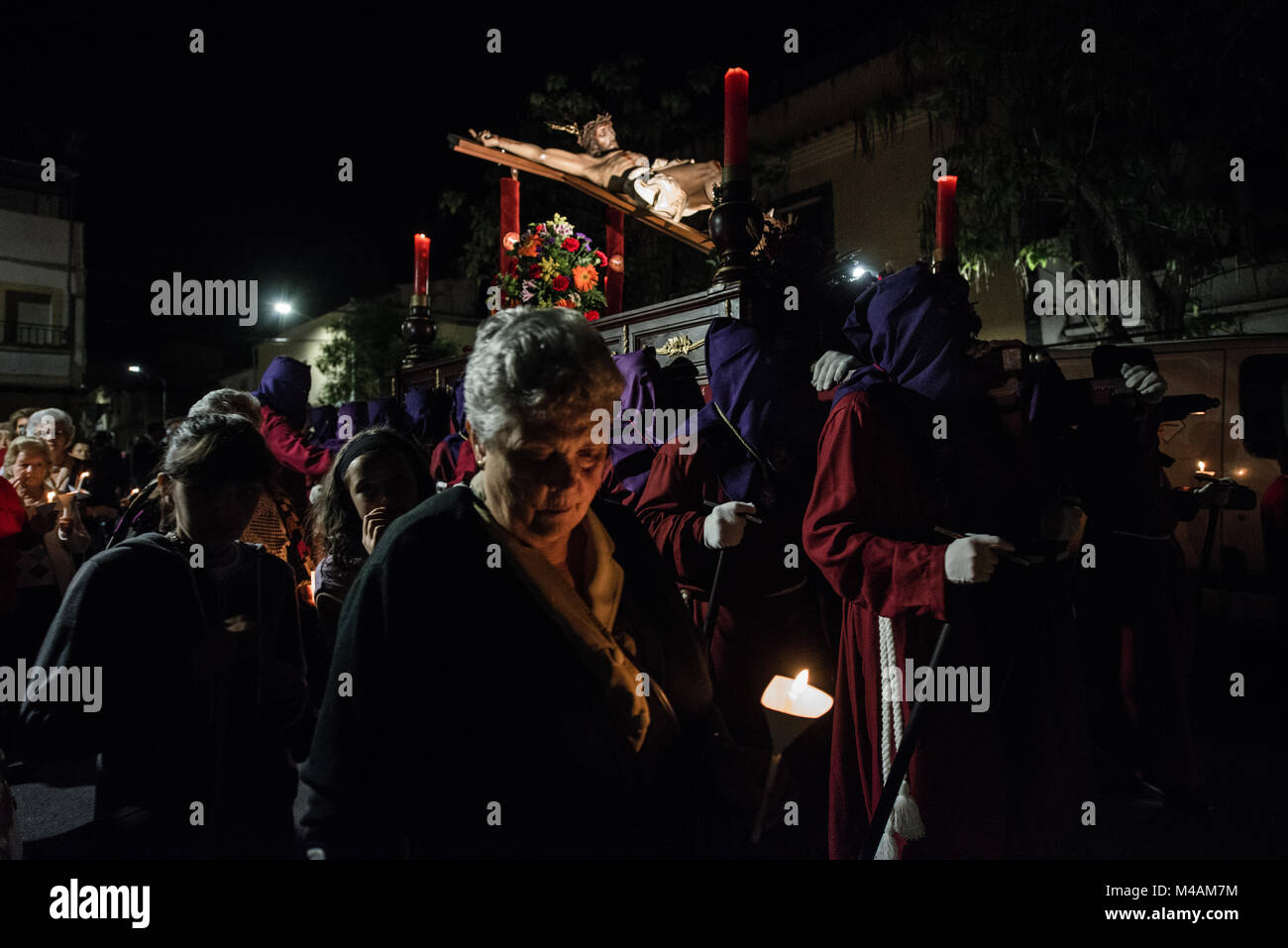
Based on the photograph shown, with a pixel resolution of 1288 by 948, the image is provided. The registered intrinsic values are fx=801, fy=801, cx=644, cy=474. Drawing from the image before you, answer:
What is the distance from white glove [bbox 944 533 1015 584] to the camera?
2242 millimetres

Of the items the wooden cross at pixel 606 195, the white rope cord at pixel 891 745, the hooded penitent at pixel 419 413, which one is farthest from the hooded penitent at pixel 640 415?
the hooded penitent at pixel 419 413

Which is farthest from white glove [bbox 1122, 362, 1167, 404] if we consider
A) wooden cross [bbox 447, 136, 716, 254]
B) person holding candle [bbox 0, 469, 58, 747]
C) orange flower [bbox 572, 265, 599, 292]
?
person holding candle [bbox 0, 469, 58, 747]

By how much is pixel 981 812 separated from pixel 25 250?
87.7 ft

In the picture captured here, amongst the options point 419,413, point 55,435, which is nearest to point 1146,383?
point 419,413

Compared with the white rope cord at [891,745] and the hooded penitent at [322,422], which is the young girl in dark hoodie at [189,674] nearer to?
the white rope cord at [891,745]

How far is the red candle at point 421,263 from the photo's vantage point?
21.0ft

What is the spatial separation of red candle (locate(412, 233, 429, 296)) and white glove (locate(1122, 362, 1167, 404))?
16.4 ft

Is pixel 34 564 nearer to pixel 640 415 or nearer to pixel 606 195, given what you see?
pixel 640 415

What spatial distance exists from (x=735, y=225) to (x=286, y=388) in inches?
140

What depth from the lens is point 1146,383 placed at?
396 centimetres

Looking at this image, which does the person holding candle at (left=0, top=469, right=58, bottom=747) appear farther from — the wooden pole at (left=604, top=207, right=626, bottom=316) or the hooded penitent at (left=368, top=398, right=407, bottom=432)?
the wooden pole at (left=604, top=207, right=626, bottom=316)

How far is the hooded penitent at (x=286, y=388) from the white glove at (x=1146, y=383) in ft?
16.5

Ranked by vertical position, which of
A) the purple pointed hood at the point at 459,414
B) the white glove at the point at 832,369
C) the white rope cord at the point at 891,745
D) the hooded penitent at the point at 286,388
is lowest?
the white rope cord at the point at 891,745
